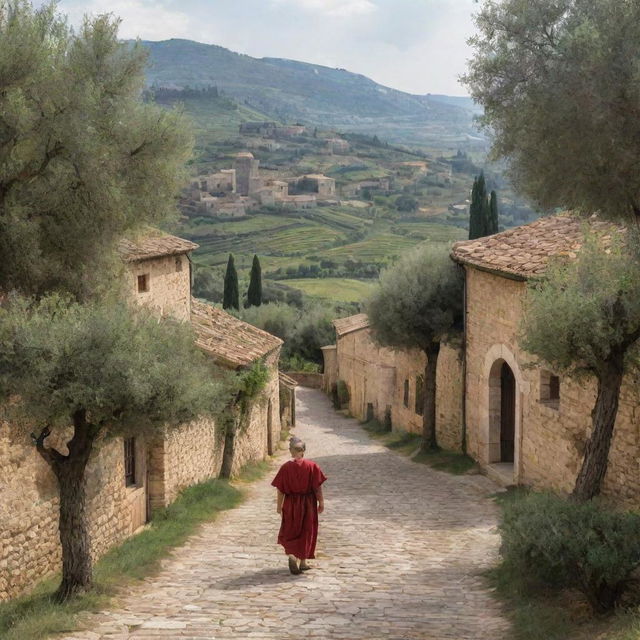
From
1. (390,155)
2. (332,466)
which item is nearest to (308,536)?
(332,466)

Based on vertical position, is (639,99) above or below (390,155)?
below

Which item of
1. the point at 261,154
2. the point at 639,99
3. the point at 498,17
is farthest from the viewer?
the point at 261,154

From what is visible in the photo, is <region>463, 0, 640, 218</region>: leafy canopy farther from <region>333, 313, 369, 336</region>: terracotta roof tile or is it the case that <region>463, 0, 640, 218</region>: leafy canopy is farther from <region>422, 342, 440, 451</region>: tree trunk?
<region>333, 313, 369, 336</region>: terracotta roof tile

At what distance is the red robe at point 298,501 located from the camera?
938 centimetres

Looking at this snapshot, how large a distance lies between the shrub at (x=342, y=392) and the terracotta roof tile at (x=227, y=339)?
13.9 meters

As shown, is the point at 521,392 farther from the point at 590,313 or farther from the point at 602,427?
the point at 590,313

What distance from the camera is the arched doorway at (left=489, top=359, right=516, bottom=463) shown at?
16734 mm

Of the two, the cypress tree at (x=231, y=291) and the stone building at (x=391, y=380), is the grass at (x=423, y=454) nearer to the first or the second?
the stone building at (x=391, y=380)

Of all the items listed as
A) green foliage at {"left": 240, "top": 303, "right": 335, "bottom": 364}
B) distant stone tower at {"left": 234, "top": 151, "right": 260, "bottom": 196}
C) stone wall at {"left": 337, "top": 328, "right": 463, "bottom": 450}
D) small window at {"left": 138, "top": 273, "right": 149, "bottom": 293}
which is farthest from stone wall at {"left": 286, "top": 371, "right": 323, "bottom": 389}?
distant stone tower at {"left": 234, "top": 151, "right": 260, "bottom": 196}

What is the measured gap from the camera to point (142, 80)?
1028 centimetres

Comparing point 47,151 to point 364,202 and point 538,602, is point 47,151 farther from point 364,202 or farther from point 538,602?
point 364,202

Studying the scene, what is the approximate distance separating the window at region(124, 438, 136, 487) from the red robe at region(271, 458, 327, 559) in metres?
4.61

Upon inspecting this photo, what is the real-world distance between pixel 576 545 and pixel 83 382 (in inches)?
186

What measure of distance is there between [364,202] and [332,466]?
114m
